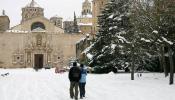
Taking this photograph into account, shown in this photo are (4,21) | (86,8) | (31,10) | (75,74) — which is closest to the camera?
(75,74)

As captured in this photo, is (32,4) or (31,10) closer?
(31,10)

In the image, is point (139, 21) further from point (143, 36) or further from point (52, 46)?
point (52, 46)

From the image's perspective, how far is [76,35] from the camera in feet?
290

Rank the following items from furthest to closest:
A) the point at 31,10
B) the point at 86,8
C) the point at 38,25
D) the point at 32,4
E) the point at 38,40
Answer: the point at 86,8, the point at 32,4, the point at 31,10, the point at 38,25, the point at 38,40

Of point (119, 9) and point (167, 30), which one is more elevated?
point (119, 9)

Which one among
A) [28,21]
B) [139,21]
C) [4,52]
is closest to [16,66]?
[4,52]

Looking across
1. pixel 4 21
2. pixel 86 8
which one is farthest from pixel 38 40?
pixel 86 8

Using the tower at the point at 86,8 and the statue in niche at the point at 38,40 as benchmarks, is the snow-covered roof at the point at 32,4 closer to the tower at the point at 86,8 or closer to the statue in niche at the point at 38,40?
the statue in niche at the point at 38,40

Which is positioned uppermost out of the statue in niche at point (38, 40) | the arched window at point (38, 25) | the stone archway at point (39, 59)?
the arched window at point (38, 25)

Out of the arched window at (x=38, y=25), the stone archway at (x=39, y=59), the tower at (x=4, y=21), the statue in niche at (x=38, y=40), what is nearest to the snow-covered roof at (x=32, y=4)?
the tower at (x=4, y=21)

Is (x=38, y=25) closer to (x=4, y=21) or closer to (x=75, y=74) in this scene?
(x=4, y=21)

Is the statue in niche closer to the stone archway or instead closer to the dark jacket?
the stone archway

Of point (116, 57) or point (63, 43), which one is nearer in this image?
point (116, 57)

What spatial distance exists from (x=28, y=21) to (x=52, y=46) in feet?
24.3
